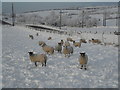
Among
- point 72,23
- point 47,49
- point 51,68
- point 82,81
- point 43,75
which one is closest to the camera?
point 82,81

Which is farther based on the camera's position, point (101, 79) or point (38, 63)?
point (38, 63)

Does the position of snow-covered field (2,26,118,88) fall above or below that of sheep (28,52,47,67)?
below

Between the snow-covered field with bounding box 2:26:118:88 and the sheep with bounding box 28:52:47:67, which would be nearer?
the snow-covered field with bounding box 2:26:118:88

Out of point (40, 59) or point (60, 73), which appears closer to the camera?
point (60, 73)

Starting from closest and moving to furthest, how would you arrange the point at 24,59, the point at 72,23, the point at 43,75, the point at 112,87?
1. the point at 112,87
2. the point at 43,75
3. the point at 24,59
4. the point at 72,23

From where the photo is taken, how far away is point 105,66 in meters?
16.1

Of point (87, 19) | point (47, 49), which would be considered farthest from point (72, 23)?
point (47, 49)

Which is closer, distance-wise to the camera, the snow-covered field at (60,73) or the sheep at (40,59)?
the snow-covered field at (60,73)

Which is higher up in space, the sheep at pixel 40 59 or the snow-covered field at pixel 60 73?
the sheep at pixel 40 59

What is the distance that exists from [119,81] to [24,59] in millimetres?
7808

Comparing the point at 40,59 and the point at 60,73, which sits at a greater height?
the point at 40,59

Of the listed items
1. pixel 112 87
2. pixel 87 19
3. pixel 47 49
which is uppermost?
pixel 87 19

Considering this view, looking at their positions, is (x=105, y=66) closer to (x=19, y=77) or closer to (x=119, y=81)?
(x=119, y=81)

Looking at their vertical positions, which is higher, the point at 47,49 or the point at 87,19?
the point at 87,19
